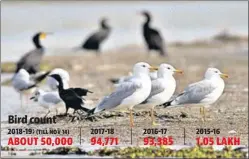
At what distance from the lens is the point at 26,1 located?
1737 inches

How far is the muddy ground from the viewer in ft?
31.9

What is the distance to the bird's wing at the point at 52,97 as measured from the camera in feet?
36.9

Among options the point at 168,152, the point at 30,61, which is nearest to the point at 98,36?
the point at 30,61

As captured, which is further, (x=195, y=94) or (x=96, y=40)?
(x=96, y=40)

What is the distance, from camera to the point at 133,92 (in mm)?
9594

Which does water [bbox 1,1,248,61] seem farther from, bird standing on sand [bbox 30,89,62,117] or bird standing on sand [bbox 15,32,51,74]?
bird standing on sand [bbox 30,89,62,117]

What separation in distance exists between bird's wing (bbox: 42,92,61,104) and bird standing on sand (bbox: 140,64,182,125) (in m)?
1.69

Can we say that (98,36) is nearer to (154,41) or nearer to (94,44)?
(94,44)

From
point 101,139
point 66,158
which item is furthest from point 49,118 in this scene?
point 66,158

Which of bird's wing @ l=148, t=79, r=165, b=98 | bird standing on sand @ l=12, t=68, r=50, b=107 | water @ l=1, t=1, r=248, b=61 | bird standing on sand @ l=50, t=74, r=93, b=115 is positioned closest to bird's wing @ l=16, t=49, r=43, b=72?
bird standing on sand @ l=12, t=68, r=50, b=107

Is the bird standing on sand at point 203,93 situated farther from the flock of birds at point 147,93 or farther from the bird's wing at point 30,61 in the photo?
the bird's wing at point 30,61

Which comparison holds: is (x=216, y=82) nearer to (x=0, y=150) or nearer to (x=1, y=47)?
(x=0, y=150)

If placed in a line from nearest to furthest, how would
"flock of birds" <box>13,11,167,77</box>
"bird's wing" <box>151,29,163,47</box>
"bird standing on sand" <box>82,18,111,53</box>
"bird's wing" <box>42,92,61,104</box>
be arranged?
1. "bird's wing" <box>42,92,61,104</box>
2. "flock of birds" <box>13,11,167,77</box>
3. "bird's wing" <box>151,29,163,47</box>
4. "bird standing on sand" <box>82,18,111,53</box>

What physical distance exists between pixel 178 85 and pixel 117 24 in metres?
16.7
